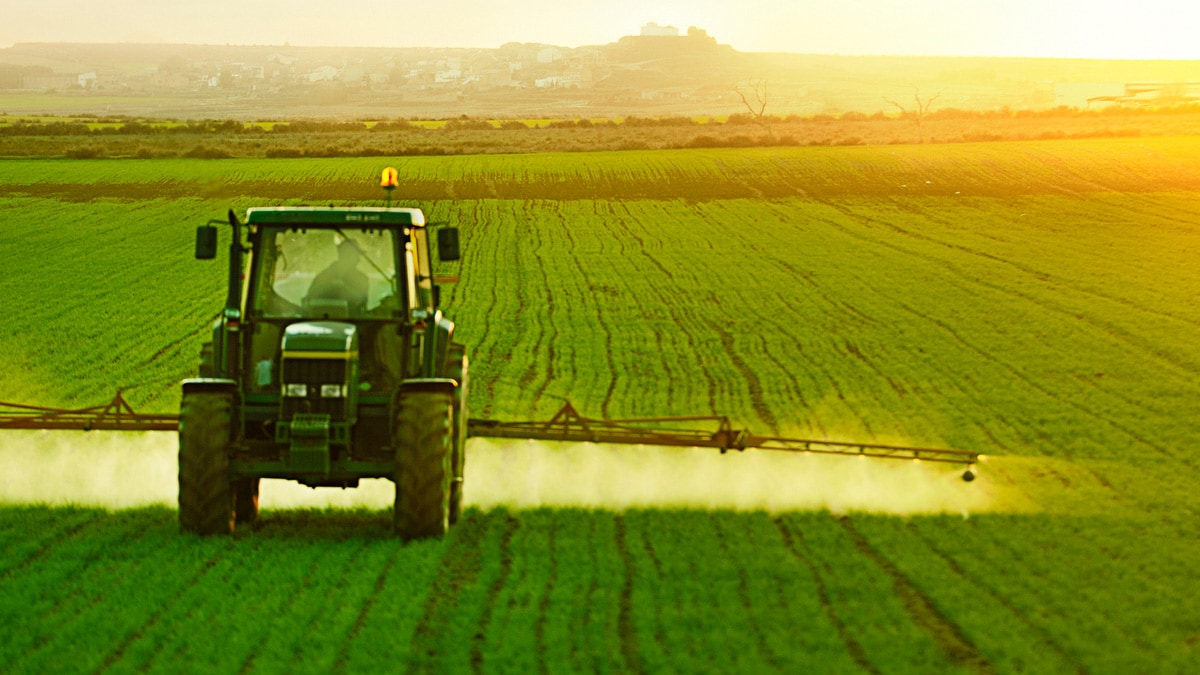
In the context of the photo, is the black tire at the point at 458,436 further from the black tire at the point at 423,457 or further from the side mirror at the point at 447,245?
the side mirror at the point at 447,245

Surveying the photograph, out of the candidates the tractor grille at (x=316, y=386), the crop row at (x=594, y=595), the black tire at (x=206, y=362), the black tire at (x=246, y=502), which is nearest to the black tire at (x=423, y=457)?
the crop row at (x=594, y=595)

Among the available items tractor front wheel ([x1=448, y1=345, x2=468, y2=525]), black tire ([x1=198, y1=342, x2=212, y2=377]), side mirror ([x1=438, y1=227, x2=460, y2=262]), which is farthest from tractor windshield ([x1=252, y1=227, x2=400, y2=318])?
black tire ([x1=198, y1=342, x2=212, y2=377])

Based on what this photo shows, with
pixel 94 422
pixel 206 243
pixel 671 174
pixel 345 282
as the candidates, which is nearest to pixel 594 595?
pixel 345 282

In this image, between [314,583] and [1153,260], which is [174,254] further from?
[314,583]

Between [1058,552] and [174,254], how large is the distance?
27.1 metres

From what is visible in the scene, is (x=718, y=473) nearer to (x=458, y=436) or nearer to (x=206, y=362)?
(x=458, y=436)

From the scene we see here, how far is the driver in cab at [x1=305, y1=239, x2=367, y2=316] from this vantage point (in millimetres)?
9703

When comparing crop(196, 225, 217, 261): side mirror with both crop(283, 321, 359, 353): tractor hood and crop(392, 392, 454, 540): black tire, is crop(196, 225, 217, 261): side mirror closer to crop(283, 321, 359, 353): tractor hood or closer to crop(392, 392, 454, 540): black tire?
crop(283, 321, 359, 353): tractor hood

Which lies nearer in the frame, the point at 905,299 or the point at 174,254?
the point at 905,299

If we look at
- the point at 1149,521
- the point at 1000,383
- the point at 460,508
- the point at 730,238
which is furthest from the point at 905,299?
the point at 460,508

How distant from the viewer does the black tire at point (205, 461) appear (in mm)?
8930

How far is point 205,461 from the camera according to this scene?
898 centimetres

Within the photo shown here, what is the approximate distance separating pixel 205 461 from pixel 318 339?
1103 mm

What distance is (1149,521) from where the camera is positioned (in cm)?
1095
